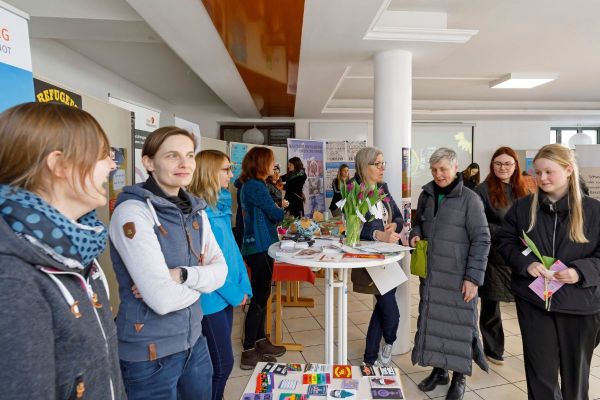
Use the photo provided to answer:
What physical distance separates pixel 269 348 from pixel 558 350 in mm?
1917

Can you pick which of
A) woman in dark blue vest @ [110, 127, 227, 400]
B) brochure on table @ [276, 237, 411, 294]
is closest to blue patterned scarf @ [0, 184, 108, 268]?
woman in dark blue vest @ [110, 127, 227, 400]

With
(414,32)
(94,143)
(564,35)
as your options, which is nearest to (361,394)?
(94,143)

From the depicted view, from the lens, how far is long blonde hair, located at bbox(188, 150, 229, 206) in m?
1.88

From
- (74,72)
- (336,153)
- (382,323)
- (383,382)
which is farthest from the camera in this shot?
(336,153)

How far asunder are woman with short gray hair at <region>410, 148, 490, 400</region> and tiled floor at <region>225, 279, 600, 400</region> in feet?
0.91

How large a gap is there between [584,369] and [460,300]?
637 millimetres

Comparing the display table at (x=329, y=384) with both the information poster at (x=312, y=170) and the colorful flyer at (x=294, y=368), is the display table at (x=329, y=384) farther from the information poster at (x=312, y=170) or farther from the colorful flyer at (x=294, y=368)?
the information poster at (x=312, y=170)

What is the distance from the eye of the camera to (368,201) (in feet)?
7.82

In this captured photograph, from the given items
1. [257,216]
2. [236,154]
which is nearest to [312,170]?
[236,154]

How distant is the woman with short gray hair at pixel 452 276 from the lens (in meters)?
2.16

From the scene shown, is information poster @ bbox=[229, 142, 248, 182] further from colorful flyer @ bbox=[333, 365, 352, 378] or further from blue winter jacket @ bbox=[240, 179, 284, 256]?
colorful flyer @ bbox=[333, 365, 352, 378]

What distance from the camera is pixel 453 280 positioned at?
2.22 m

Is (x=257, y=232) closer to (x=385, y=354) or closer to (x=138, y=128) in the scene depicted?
(x=385, y=354)

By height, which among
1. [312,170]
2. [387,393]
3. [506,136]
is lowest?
[387,393]
